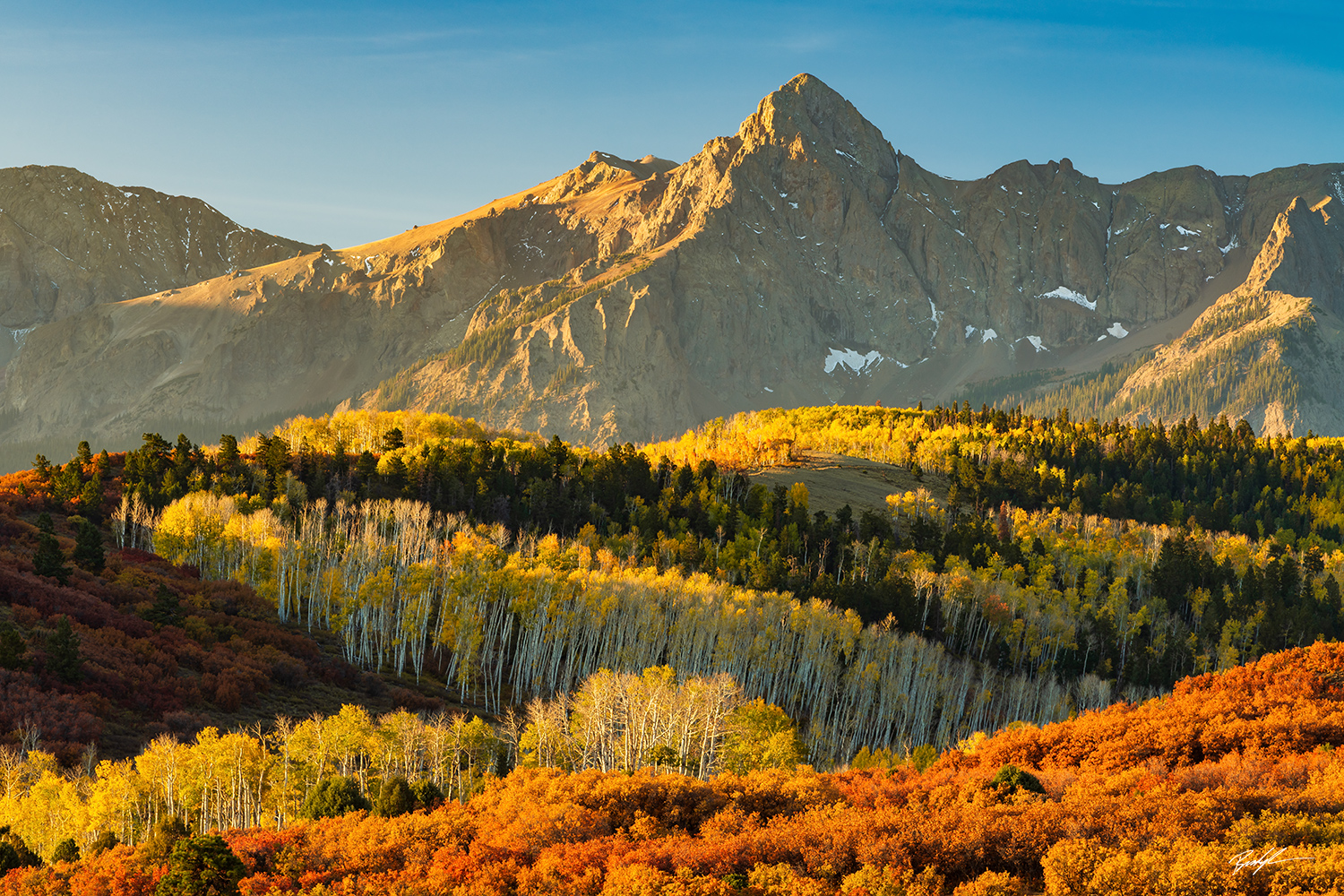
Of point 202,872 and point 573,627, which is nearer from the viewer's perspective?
point 202,872

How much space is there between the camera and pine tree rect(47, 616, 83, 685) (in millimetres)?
75562

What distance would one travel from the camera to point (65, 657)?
75.6 metres

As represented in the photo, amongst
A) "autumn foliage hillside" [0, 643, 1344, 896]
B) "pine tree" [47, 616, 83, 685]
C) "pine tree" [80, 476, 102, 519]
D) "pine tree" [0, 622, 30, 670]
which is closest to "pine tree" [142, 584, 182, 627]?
"pine tree" [47, 616, 83, 685]

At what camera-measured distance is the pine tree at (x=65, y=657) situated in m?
75.6

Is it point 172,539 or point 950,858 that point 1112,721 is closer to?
point 950,858

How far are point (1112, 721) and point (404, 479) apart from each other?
11754cm

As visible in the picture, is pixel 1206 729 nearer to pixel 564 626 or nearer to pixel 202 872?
pixel 202 872

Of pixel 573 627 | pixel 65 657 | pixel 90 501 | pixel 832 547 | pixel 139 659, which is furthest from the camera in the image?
pixel 832 547

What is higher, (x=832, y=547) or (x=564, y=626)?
(x=832, y=547)

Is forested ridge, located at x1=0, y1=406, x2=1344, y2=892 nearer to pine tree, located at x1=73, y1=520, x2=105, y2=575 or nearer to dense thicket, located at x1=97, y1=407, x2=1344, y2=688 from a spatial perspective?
pine tree, located at x1=73, y1=520, x2=105, y2=575
